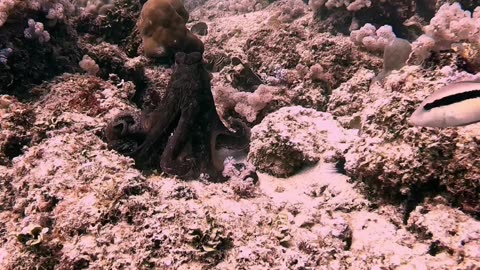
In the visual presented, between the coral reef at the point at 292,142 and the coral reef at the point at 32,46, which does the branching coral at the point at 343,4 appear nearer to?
the coral reef at the point at 292,142

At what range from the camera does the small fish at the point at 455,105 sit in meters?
2.03

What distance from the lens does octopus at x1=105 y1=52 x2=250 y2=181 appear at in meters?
3.95

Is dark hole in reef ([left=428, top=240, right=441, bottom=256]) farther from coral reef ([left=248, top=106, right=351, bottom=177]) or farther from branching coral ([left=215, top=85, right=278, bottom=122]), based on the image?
branching coral ([left=215, top=85, right=278, bottom=122])

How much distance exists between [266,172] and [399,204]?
1.63 metres

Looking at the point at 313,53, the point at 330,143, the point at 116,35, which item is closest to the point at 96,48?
the point at 116,35

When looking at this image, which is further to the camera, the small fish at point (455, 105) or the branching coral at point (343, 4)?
the branching coral at point (343, 4)

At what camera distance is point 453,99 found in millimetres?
2090

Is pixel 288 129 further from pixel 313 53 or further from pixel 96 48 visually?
pixel 96 48

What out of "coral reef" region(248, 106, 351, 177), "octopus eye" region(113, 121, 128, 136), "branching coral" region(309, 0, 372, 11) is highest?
"branching coral" region(309, 0, 372, 11)

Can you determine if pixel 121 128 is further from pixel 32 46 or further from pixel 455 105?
pixel 455 105

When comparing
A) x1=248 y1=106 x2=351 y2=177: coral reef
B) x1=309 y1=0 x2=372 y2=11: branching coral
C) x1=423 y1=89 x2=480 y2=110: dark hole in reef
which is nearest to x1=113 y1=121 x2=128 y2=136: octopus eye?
x1=248 y1=106 x2=351 y2=177: coral reef

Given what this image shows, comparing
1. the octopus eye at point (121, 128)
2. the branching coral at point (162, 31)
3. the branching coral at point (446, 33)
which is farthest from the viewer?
the branching coral at point (162, 31)

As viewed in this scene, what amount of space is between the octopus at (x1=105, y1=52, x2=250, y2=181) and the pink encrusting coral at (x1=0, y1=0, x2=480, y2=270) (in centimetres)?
3

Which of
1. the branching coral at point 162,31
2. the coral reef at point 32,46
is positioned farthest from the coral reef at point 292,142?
the coral reef at point 32,46
